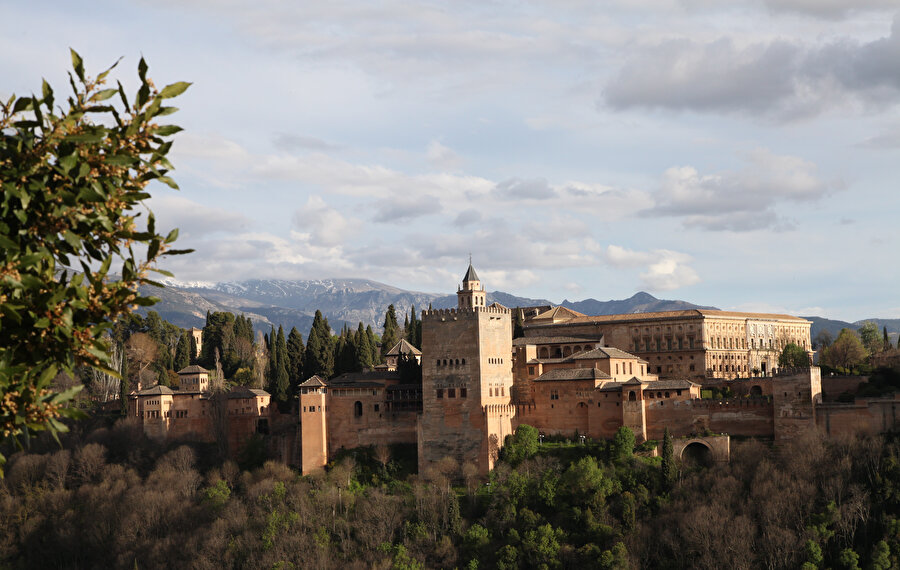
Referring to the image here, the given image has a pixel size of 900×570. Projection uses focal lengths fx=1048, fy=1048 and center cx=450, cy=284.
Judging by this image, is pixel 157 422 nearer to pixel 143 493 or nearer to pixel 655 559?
pixel 143 493

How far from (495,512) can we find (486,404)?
658cm

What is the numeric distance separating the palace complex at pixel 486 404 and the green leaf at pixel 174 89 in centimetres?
4928

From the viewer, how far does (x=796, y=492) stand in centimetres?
4859

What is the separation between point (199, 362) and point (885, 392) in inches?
2076

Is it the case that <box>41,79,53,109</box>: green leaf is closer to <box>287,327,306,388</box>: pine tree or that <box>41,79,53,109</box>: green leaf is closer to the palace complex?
the palace complex

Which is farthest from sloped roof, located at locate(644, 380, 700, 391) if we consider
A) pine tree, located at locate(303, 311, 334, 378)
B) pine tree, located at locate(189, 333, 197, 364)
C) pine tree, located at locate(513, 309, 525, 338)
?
pine tree, located at locate(189, 333, 197, 364)

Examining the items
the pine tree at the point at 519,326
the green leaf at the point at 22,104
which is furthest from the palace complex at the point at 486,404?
the green leaf at the point at 22,104

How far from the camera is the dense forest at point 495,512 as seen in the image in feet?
156

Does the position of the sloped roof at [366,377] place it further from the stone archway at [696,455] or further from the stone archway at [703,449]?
the stone archway at [696,455]

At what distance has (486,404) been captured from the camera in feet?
188

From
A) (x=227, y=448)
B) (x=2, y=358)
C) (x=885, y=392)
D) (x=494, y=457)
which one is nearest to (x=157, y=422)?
(x=227, y=448)

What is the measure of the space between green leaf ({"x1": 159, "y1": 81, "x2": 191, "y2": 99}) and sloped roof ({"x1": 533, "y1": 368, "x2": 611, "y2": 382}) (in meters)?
51.1

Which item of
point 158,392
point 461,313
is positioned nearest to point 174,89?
point 461,313

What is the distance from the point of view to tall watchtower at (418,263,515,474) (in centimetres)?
5700
